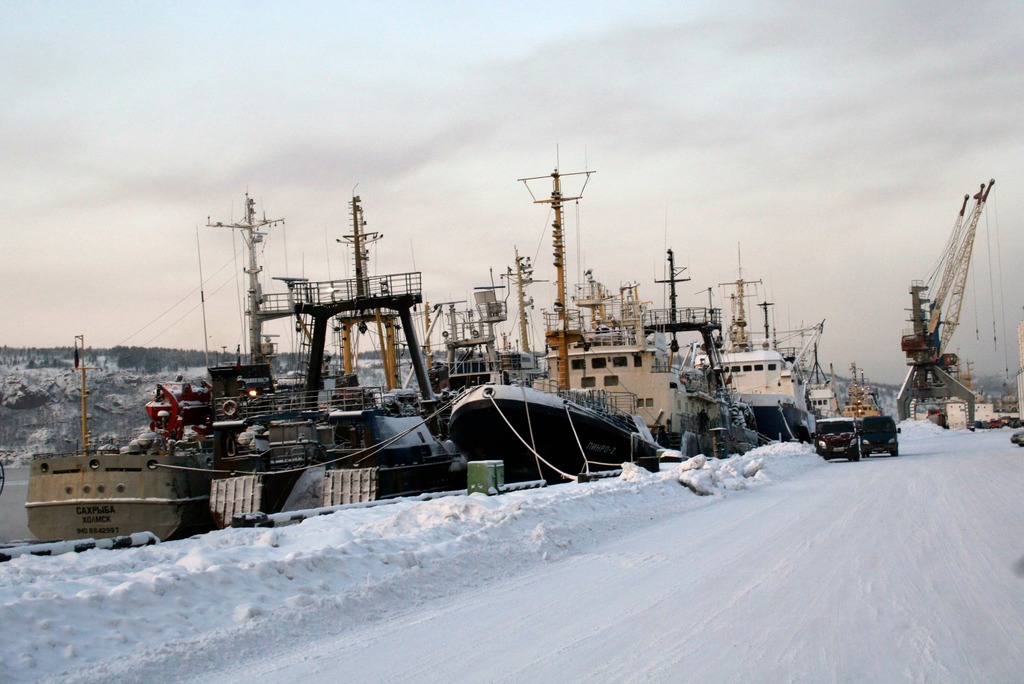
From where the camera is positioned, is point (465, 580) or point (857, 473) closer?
point (465, 580)

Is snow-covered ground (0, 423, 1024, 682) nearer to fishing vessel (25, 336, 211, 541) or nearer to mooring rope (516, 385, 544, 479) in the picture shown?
fishing vessel (25, 336, 211, 541)

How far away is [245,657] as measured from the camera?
692 cm

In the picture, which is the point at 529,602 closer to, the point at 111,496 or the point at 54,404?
the point at 111,496

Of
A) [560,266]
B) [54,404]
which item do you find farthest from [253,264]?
[54,404]

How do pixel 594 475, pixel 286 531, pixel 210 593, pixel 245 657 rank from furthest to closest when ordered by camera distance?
pixel 594 475, pixel 286 531, pixel 210 593, pixel 245 657

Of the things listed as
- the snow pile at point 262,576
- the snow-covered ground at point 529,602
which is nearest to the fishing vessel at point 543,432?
the snow pile at point 262,576

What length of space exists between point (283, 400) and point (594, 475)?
9.92 meters

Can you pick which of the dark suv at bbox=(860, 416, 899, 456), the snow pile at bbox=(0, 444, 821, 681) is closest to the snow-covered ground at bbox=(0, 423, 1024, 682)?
the snow pile at bbox=(0, 444, 821, 681)

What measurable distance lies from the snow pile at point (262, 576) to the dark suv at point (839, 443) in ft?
85.6

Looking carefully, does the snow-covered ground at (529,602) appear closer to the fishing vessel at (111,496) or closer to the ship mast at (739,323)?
the fishing vessel at (111,496)

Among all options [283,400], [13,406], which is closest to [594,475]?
[283,400]

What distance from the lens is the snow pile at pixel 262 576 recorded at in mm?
6859

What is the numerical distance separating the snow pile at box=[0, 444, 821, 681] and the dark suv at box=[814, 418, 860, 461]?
2609 centimetres

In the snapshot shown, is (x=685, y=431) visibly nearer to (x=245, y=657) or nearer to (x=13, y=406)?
(x=245, y=657)
